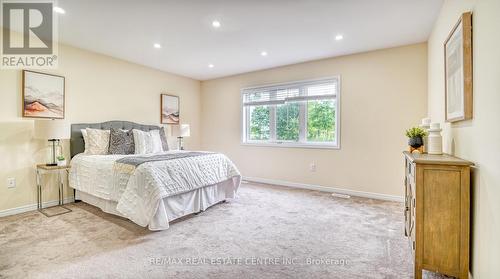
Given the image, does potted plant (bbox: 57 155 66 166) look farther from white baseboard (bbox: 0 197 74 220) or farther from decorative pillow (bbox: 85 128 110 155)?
white baseboard (bbox: 0 197 74 220)

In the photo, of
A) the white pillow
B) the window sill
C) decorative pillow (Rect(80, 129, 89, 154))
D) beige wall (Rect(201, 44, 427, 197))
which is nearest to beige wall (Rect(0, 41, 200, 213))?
decorative pillow (Rect(80, 129, 89, 154))

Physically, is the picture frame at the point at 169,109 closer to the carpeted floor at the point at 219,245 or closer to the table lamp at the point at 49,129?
the table lamp at the point at 49,129

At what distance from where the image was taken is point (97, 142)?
353 centimetres

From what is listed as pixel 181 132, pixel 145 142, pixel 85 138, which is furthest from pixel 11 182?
pixel 181 132

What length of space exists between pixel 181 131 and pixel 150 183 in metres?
2.51

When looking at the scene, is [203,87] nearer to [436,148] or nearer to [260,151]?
[260,151]

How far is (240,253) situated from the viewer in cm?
209

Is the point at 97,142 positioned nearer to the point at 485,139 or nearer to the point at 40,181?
the point at 40,181

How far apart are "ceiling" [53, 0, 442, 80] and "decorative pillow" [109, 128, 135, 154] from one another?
4.33ft

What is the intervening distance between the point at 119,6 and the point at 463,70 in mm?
3095

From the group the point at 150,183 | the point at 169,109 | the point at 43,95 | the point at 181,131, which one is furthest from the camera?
the point at 169,109

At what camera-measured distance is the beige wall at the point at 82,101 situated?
303 centimetres

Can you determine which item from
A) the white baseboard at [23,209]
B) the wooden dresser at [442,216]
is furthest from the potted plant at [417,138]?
the white baseboard at [23,209]

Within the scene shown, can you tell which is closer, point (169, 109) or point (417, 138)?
point (417, 138)
